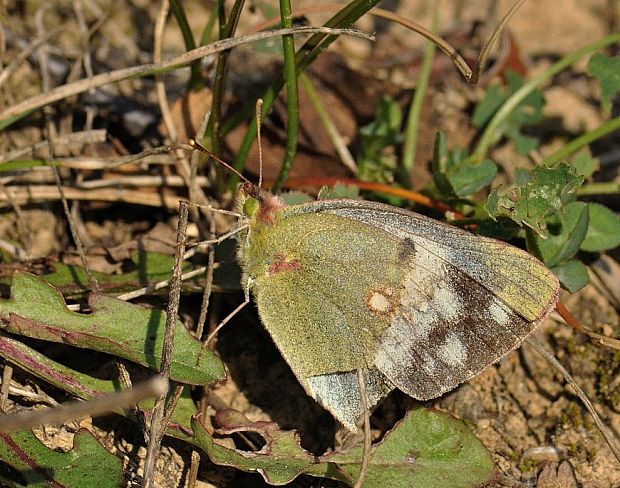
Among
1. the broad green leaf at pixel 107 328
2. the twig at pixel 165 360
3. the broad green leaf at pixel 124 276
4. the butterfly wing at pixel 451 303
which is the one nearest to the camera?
the twig at pixel 165 360

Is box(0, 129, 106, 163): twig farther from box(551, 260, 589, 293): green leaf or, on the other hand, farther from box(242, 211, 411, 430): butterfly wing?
box(551, 260, 589, 293): green leaf

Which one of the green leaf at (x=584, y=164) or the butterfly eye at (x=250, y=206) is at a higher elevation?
the butterfly eye at (x=250, y=206)

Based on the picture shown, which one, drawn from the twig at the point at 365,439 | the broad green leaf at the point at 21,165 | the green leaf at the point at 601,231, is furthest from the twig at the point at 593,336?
the broad green leaf at the point at 21,165

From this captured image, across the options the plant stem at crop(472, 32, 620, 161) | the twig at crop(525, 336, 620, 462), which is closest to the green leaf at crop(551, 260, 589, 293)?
the twig at crop(525, 336, 620, 462)

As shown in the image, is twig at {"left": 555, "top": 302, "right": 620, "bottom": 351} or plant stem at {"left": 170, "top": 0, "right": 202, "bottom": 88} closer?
twig at {"left": 555, "top": 302, "right": 620, "bottom": 351}

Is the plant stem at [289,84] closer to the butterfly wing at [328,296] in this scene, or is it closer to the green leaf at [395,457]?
the butterfly wing at [328,296]

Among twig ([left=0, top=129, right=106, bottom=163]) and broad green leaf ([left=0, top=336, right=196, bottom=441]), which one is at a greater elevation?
twig ([left=0, top=129, right=106, bottom=163])
